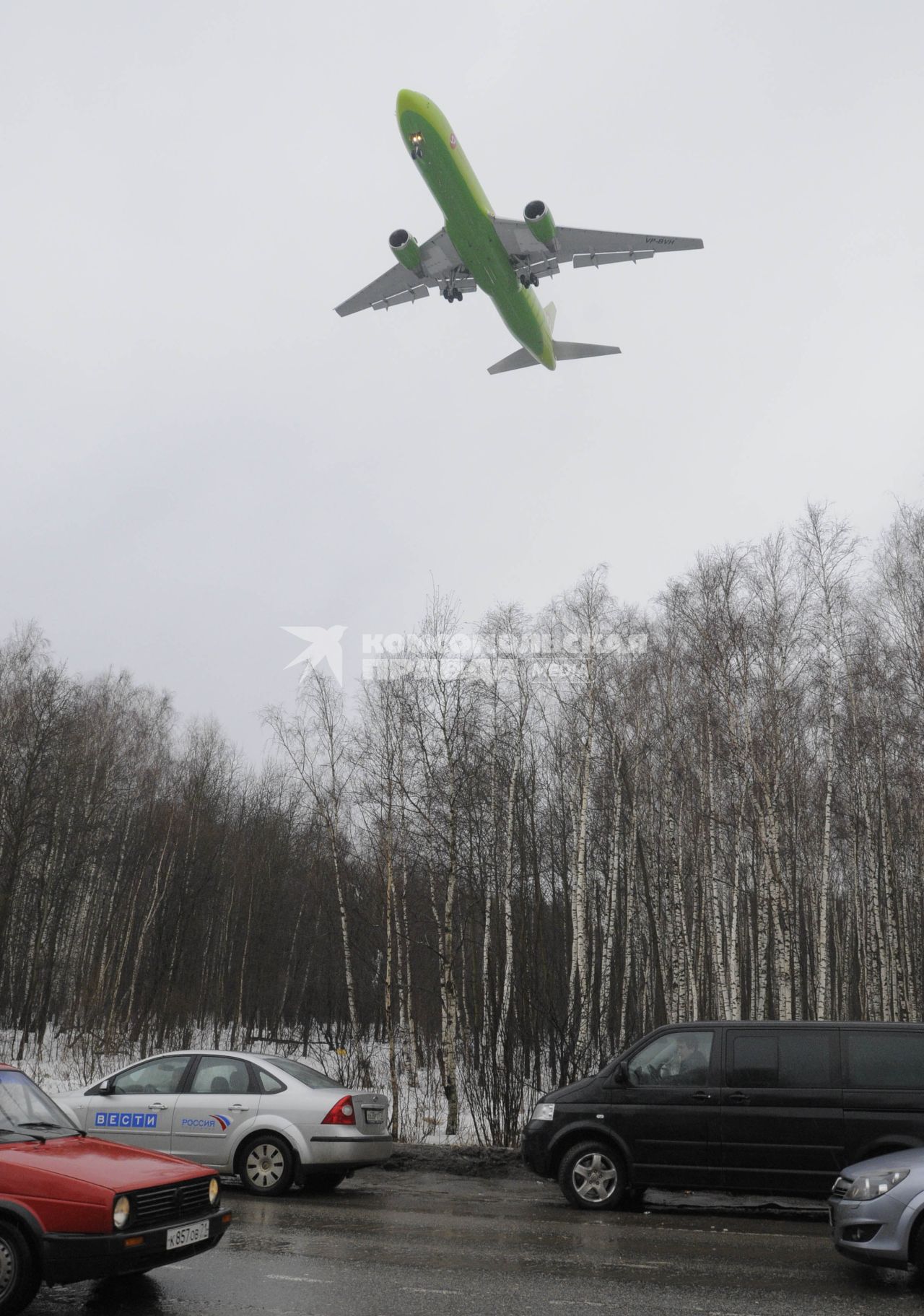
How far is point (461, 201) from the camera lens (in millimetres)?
20562

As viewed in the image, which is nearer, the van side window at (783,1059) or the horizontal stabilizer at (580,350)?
the van side window at (783,1059)

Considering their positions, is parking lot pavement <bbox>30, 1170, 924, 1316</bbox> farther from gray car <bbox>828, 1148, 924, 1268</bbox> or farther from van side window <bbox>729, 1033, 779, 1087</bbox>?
van side window <bbox>729, 1033, 779, 1087</bbox>

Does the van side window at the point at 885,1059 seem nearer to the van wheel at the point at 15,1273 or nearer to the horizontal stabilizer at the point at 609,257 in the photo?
the van wheel at the point at 15,1273

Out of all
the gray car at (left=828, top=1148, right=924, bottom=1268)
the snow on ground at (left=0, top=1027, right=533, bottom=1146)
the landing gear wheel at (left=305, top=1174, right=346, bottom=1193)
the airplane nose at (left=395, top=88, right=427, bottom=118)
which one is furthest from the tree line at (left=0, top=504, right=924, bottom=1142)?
the airplane nose at (left=395, top=88, right=427, bottom=118)

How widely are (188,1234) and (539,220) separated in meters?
20.9

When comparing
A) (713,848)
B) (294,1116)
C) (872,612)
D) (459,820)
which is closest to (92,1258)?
(294,1116)

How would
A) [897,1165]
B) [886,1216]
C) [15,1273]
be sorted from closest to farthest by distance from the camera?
1. [15,1273]
2. [886,1216]
3. [897,1165]

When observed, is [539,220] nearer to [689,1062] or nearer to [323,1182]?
[689,1062]

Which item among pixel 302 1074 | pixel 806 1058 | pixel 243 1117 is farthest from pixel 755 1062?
pixel 243 1117

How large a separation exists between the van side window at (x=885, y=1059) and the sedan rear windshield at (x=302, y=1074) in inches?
202

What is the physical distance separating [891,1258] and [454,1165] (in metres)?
6.95

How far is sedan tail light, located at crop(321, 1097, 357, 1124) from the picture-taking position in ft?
31.7

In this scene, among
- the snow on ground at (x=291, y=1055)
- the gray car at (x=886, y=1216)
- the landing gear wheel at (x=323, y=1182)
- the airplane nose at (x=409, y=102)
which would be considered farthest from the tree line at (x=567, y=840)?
the airplane nose at (x=409, y=102)

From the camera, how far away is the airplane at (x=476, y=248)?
19984 mm
